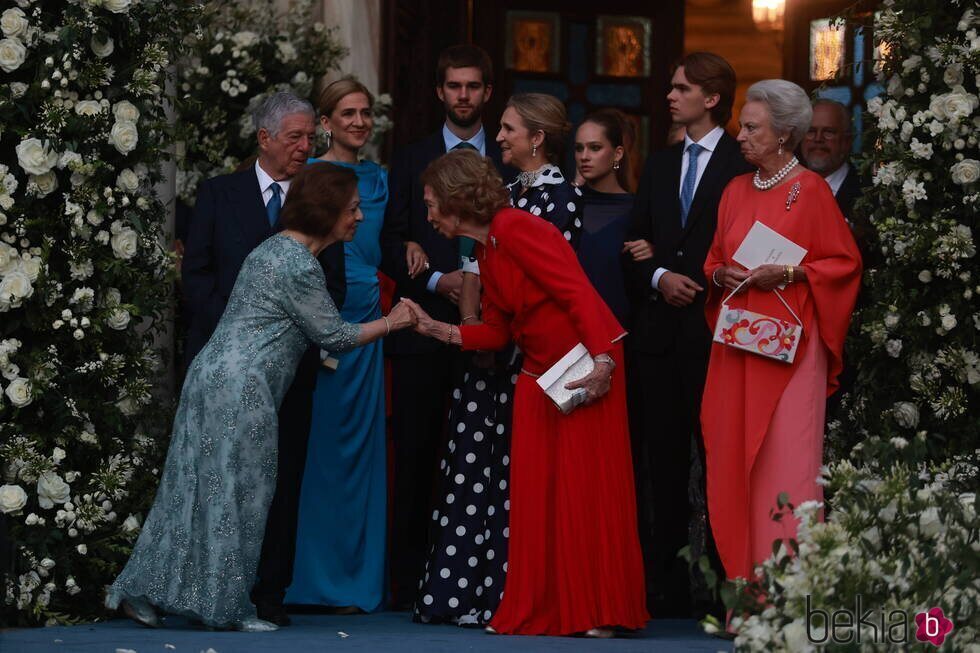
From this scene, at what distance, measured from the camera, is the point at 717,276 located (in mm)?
6516

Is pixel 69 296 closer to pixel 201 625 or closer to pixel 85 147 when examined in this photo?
pixel 85 147

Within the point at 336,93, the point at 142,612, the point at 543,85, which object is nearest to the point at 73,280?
the point at 142,612

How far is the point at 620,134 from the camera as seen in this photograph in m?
7.58

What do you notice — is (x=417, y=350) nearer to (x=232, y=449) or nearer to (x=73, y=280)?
(x=232, y=449)

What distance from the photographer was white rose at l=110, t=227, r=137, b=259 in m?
6.68

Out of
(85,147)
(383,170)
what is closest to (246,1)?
(383,170)

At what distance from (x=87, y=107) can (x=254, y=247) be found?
0.87 meters

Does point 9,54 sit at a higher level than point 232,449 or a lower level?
higher

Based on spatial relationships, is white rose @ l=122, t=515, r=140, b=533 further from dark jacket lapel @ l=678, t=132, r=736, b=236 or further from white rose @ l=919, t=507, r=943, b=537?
white rose @ l=919, t=507, r=943, b=537

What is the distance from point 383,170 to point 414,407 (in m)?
1.08

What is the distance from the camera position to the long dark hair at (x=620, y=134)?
753 centimetres

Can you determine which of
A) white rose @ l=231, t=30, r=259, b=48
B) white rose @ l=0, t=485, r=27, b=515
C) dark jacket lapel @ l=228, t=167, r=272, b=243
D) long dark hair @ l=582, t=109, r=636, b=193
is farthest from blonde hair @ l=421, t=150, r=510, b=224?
white rose @ l=231, t=30, r=259, b=48

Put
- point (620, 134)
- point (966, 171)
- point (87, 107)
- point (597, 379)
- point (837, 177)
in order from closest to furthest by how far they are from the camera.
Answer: point (966, 171) → point (597, 379) → point (87, 107) → point (837, 177) → point (620, 134)

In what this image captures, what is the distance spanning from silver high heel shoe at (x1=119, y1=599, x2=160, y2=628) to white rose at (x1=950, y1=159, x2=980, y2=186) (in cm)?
342
